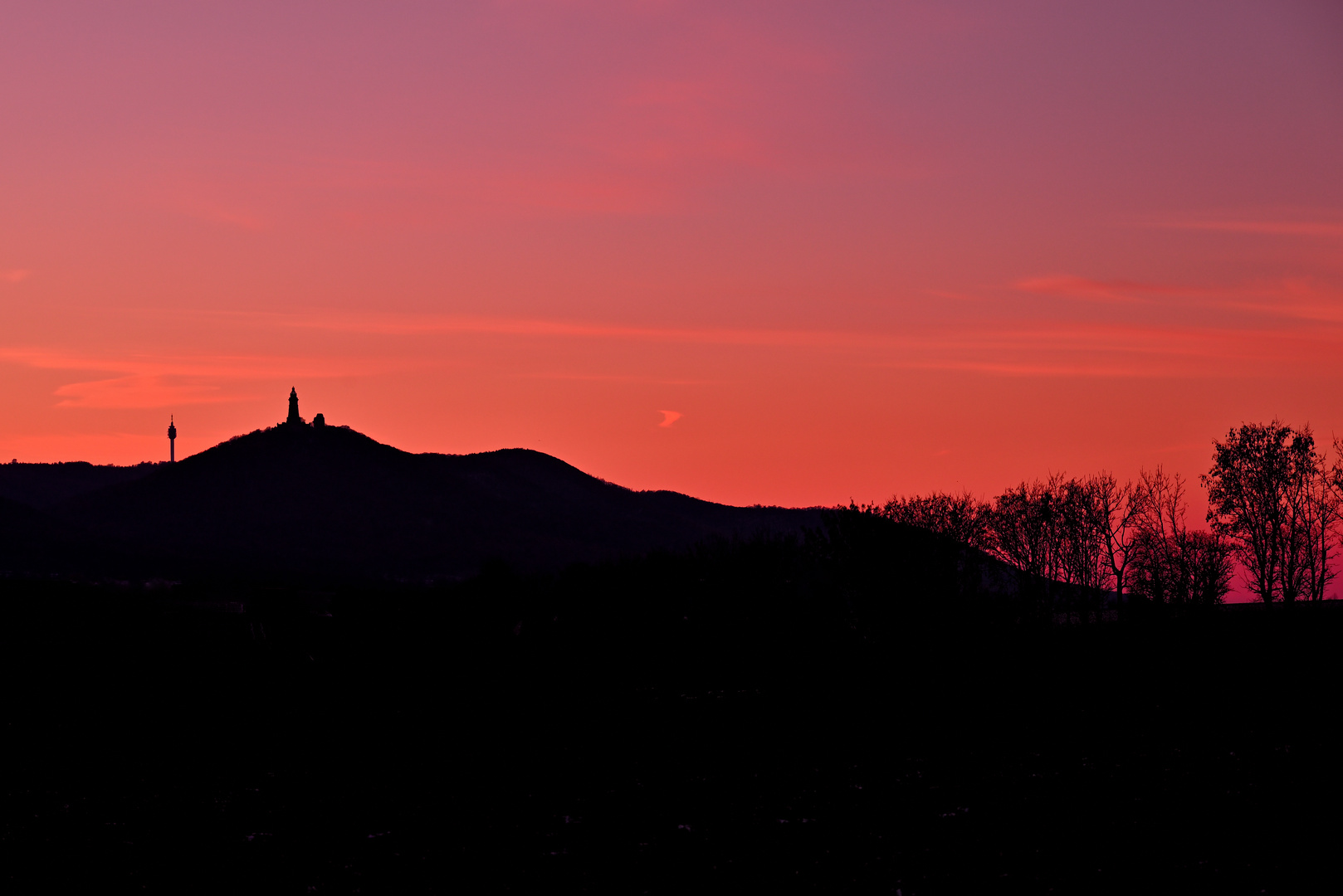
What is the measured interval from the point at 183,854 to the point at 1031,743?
1147 inches

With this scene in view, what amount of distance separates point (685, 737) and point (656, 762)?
667 centimetres

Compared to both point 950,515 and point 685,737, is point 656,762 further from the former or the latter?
point 950,515

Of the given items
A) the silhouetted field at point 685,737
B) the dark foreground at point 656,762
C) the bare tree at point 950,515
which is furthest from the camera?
the bare tree at point 950,515

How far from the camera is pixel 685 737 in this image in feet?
161

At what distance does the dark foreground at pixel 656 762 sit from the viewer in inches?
1060

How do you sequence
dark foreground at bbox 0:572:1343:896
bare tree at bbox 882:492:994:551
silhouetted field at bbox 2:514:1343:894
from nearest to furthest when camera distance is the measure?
dark foreground at bbox 0:572:1343:896
silhouetted field at bbox 2:514:1343:894
bare tree at bbox 882:492:994:551

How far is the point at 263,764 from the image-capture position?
1670 inches

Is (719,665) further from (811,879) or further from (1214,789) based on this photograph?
(811,879)

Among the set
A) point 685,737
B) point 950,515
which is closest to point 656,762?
point 685,737

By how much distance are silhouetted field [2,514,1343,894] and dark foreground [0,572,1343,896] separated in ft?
0.59

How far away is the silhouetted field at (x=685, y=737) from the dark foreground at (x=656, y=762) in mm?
181

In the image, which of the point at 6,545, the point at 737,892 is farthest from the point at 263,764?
the point at 6,545

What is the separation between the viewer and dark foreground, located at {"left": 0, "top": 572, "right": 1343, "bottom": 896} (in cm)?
2692

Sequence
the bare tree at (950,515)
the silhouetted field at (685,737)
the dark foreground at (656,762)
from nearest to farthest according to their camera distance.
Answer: the dark foreground at (656,762) < the silhouetted field at (685,737) < the bare tree at (950,515)
